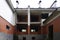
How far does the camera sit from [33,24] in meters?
26.2

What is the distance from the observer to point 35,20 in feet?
89.5

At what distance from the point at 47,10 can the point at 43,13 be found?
113 centimetres

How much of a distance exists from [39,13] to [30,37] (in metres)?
4.56

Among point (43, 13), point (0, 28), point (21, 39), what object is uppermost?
point (43, 13)

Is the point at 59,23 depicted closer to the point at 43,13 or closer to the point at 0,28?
the point at 0,28

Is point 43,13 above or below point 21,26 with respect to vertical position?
above

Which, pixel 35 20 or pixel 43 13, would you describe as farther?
pixel 35 20

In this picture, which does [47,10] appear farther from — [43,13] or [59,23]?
[59,23]

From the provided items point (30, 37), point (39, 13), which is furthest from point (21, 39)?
point (39, 13)

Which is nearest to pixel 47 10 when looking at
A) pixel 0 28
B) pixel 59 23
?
pixel 59 23

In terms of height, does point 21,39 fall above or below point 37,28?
below

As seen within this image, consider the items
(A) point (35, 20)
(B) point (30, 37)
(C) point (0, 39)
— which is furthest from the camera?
(A) point (35, 20)

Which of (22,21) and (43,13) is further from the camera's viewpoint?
(22,21)

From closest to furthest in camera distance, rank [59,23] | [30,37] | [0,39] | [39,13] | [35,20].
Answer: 1. [0,39]
2. [59,23]
3. [30,37]
4. [39,13]
5. [35,20]
